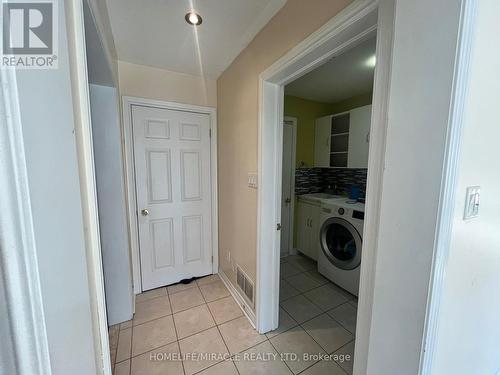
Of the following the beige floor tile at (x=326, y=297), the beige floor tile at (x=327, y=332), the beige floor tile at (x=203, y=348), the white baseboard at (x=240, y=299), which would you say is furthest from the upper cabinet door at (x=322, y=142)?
the beige floor tile at (x=203, y=348)

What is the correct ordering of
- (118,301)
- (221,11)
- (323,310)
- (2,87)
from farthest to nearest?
(323,310)
(118,301)
(221,11)
(2,87)

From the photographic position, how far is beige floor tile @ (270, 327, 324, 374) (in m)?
1.43

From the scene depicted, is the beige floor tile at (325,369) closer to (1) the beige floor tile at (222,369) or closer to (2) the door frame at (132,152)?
(1) the beige floor tile at (222,369)

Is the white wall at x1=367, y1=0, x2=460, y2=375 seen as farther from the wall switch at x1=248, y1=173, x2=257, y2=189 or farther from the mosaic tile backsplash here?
the mosaic tile backsplash

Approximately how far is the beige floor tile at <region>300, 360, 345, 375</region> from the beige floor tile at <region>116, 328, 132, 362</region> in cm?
127

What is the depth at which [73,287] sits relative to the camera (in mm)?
542

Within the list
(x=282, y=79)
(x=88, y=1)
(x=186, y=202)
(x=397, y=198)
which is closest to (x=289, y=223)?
(x=186, y=202)

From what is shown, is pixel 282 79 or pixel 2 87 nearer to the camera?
pixel 2 87

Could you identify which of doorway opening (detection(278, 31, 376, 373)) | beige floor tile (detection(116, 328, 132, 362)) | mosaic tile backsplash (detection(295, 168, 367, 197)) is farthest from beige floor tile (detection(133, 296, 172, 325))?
mosaic tile backsplash (detection(295, 168, 367, 197))

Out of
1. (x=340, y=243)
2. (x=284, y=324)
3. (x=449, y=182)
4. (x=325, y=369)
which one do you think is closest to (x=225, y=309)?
(x=284, y=324)

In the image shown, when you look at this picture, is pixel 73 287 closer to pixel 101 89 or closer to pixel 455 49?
pixel 455 49

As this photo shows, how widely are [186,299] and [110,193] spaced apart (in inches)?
50.8

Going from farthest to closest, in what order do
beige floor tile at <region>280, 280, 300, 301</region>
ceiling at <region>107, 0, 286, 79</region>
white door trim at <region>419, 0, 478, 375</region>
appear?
beige floor tile at <region>280, 280, 300, 301</region> → ceiling at <region>107, 0, 286, 79</region> → white door trim at <region>419, 0, 478, 375</region>

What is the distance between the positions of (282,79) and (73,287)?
60.4 inches
